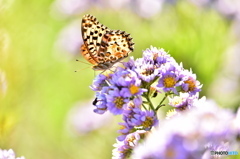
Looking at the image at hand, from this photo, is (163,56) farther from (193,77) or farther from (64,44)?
(64,44)

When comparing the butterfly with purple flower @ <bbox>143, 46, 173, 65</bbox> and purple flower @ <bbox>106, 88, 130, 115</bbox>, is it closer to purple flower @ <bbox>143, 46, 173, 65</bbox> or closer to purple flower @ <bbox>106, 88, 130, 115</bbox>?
purple flower @ <bbox>143, 46, 173, 65</bbox>

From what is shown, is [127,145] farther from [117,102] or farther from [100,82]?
[100,82]

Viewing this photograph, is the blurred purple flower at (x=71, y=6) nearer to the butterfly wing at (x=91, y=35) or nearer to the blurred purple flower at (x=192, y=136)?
the butterfly wing at (x=91, y=35)

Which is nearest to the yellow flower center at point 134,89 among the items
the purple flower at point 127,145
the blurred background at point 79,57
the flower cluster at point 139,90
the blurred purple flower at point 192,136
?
the flower cluster at point 139,90

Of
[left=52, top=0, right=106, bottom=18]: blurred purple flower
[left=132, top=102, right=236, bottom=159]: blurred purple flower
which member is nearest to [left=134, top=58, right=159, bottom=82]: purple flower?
[left=132, top=102, right=236, bottom=159]: blurred purple flower

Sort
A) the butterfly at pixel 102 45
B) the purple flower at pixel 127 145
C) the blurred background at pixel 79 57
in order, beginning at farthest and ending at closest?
1. the blurred background at pixel 79 57
2. the butterfly at pixel 102 45
3. the purple flower at pixel 127 145
